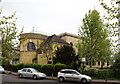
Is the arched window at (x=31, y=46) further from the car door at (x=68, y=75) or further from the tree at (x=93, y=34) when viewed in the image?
the car door at (x=68, y=75)

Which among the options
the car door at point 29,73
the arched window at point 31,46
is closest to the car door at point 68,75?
the car door at point 29,73

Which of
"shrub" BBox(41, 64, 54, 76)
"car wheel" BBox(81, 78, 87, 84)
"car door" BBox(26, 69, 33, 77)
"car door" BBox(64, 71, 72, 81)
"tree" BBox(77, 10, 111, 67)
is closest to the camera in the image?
"car wheel" BBox(81, 78, 87, 84)

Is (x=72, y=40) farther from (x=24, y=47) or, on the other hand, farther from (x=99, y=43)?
(x=99, y=43)

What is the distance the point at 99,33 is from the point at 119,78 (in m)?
9.58

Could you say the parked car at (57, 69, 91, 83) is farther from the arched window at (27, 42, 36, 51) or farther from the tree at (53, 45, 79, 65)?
the arched window at (27, 42, 36, 51)

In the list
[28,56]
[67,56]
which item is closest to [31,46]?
[28,56]

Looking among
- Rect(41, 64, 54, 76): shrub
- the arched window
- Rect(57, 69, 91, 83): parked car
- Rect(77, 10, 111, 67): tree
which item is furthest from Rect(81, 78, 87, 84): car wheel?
the arched window

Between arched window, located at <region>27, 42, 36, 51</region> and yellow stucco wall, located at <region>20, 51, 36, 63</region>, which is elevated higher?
arched window, located at <region>27, 42, 36, 51</region>

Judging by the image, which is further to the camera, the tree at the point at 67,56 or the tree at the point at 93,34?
the tree at the point at 93,34

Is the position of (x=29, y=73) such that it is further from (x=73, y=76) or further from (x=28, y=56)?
(x=28, y=56)

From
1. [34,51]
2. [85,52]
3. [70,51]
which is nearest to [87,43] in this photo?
[85,52]

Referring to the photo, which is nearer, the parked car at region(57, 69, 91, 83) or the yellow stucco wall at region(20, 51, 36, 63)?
the parked car at region(57, 69, 91, 83)

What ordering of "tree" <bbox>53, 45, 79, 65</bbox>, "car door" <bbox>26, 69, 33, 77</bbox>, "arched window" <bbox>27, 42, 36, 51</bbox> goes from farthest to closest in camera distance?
"arched window" <bbox>27, 42, 36, 51</bbox>, "tree" <bbox>53, 45, 79, 65</bbox>, "car door" <bbox>26, 69, 33, 77</bbox>

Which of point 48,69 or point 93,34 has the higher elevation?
point 93,34
